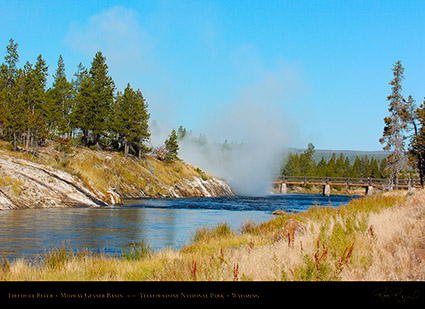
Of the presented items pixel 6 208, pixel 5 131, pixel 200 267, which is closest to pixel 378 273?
Result: pixel 200 267

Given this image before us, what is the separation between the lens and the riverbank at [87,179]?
88.7ft

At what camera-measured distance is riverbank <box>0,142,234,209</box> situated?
27.0 metres

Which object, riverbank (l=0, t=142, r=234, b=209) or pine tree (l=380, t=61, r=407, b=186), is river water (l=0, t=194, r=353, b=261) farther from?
pine tree (l=380, t=61, r=407, b=186)

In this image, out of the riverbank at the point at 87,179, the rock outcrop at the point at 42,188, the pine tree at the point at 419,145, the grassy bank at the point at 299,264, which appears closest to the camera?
the grassy bank at the point at 299,264

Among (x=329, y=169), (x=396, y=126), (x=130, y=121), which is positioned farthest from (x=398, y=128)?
(x=329, y=169)

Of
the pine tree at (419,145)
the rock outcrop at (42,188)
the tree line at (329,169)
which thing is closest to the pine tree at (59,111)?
the rock outcrop at (42,188)

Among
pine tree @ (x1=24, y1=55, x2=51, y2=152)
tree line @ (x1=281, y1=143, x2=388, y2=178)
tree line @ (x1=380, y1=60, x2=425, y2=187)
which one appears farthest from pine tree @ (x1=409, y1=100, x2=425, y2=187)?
tree line @ (x1=281, y1=143, x2=388, y2=178)

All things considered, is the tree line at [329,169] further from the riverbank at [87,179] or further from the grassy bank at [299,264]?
the grassy bank at [299,264]

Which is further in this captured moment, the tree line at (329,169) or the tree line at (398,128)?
the tree line at (329,169)
